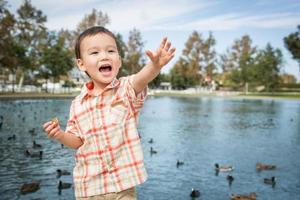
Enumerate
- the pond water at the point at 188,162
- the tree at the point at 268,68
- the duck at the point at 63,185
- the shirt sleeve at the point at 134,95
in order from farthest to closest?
1. the tree at the point at 268,68
2. the pond water at the point at 188,162
3. the duck at the point at 63,185
4. the shirt sleeve at the point at 134,95

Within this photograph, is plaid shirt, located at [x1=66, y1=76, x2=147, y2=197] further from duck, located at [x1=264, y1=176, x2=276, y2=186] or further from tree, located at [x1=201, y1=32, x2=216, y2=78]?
tree, located at [x1=201, y1=32, x2=216, y2=78]

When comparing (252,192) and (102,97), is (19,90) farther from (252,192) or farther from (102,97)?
(102,97)

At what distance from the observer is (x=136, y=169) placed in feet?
10.3

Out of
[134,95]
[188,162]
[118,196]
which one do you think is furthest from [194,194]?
[134,95]

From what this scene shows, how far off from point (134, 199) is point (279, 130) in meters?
21.9

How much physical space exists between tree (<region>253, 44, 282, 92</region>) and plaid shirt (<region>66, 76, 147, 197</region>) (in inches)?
3483

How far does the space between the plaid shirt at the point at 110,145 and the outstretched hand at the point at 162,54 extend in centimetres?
35

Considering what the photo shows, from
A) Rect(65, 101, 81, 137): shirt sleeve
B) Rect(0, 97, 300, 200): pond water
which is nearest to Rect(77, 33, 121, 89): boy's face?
Rect(65, 101, 81, 137): shirt sleeve

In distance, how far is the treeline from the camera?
186 ft

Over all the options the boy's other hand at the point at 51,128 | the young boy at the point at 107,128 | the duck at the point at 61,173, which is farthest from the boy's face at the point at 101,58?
the duck at the point at 61,173

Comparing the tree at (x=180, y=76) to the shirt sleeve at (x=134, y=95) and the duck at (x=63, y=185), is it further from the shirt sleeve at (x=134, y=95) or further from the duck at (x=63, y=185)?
the shirt sleeve at (x=134, y=95)

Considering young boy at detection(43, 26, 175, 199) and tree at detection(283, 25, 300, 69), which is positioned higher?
tree at detection(283, 25, 300, 69)

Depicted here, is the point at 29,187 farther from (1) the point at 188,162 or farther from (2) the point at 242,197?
(1) the point at 188,162

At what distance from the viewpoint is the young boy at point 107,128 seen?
10.2 feet
